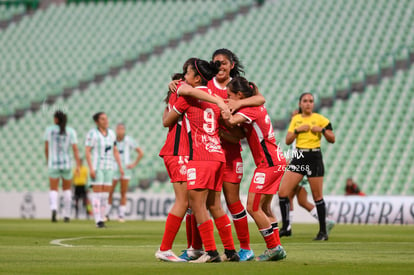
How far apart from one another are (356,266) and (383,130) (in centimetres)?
1755

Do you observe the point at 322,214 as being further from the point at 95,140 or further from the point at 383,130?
the point at 383,130

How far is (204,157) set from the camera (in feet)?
25.4

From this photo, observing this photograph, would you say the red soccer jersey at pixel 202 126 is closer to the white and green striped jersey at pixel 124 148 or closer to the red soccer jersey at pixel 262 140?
the red soccer jersey at pixel 262 140

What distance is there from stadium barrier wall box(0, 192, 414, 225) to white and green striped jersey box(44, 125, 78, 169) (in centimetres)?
398

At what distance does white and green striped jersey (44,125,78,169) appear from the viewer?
18062 mm

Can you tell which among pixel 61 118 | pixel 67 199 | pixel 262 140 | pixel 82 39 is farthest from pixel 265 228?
pixel 82 39

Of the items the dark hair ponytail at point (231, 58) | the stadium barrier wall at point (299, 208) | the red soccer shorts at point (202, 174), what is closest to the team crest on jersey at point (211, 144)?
the red soccer shorts at point (202, 174)

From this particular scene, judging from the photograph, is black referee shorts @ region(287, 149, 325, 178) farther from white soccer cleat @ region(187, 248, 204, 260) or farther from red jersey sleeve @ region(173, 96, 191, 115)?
red jersey sleeve @ region(173, 96, 191, 115)

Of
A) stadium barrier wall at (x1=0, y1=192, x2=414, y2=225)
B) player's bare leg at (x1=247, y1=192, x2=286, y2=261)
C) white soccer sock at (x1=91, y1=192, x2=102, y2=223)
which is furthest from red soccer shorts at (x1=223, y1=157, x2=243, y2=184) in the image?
stadium barrier wall at (x1=0, y1=192, x2=414, y2=225)

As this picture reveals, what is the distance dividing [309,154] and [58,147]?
7.65 m

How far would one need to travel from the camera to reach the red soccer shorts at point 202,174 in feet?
25.2

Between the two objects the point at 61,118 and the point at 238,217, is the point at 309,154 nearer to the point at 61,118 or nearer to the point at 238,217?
the point at 238,217

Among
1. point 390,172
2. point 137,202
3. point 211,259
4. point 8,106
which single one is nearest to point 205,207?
point 211,259

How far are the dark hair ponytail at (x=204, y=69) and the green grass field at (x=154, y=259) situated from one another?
6.22ft
